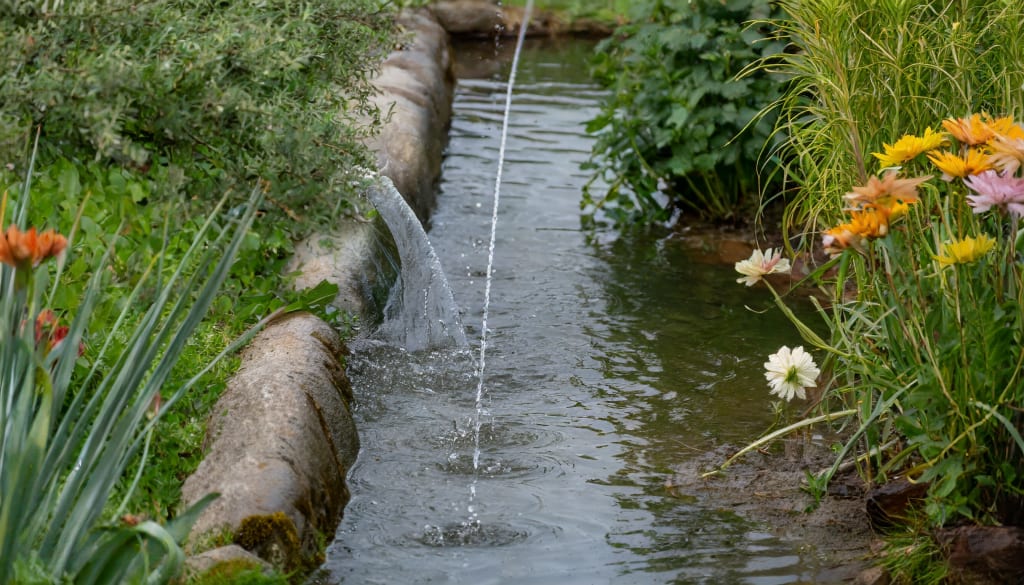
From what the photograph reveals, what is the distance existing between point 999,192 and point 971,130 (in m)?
0.25

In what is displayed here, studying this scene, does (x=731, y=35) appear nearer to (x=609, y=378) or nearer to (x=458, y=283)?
(x=458, y=283)

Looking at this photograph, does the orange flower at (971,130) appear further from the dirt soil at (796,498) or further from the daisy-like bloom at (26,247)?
the daisy-like bloom at (26,247)

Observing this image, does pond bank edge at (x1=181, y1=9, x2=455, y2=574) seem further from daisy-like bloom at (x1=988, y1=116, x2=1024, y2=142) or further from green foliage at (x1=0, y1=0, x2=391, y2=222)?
daisy-like bloom at (x1=988, y1=116, x2=1024, y2=142)

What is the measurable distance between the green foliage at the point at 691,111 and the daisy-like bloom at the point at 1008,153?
368 cm

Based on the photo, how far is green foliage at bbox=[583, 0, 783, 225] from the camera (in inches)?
290

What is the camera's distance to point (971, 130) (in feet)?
11.5

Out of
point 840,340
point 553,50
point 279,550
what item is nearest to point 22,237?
point 279,550

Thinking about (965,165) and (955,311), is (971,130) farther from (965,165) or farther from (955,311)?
(955,311)

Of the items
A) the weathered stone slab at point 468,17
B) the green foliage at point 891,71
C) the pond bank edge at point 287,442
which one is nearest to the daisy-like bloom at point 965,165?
the green foliage at point 891,71

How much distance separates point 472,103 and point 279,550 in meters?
8.22

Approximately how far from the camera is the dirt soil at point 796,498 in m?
3.91

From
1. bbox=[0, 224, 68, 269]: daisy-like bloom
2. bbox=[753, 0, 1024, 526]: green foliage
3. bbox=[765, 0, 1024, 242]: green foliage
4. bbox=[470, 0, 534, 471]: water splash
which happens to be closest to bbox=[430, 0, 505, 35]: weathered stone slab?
bbox=[470, 0, 534, 471]: water splash

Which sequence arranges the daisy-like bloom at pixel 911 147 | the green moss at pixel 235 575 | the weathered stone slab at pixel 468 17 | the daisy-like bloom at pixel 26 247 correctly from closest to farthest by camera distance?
the daisy-like bloom at pixel 26 247, the green moss at pixel 235 575, the daisy-like bloom at pixel 911 147, the weathered stone slab at pixel 468 17

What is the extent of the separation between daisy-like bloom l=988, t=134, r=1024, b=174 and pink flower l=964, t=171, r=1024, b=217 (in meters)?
0.03
